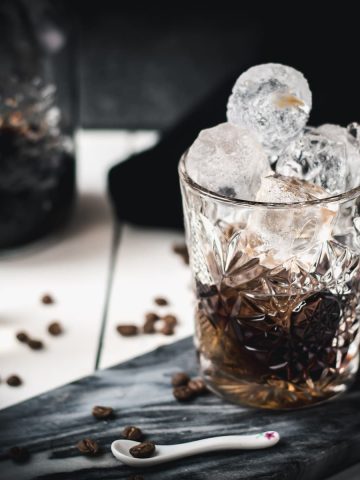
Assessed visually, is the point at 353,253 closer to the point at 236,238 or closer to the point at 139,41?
the point at 236,238

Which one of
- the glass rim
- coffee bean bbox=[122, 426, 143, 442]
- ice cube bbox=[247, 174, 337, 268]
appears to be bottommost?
coffee bean bbox=[122, 426, 143, 442]

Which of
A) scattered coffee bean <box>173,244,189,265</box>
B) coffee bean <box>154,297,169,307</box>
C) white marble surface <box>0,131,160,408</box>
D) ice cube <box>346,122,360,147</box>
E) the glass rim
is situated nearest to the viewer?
the glass rim

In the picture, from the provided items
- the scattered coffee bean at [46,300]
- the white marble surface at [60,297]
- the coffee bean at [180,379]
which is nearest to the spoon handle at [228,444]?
the coffee bean at [180,379]

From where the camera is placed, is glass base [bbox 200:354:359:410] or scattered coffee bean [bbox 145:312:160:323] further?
scattered coffee bean [bbox 145:312:160:323]

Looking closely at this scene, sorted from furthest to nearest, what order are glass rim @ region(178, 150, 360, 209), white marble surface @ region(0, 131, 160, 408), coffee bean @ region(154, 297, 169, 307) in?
coffee bean @ region(154, 297, 169, 307) → white marble surface @ region(0, 131, 160, 408) → glass rim @ region(178, 150, 360, 209)

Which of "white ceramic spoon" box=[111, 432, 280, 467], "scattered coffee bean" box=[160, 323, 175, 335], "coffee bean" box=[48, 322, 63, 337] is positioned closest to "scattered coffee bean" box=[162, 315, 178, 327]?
"scattered coffee bean" box=[160, 323, 175, 335]

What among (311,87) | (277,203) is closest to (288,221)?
(277,203)

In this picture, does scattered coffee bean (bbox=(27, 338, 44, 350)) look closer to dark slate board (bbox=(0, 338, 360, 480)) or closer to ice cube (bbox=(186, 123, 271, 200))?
dark slate board (bbox=(0, 338, 360, 480))
